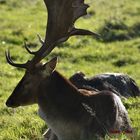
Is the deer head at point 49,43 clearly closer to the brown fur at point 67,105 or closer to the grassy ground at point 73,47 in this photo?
the brown fur at point 67,105

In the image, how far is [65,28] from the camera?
26.2ft

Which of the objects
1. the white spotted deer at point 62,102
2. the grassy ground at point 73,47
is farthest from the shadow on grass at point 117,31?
the white spotted deer at point 62,102

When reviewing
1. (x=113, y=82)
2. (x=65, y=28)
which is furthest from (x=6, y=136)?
(x=113, y=82)

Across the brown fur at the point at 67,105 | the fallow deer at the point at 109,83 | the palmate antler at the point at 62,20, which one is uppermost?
the palmate antler at the point at 62,20

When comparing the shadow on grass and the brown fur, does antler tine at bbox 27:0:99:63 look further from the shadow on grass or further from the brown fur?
the shadow on grass

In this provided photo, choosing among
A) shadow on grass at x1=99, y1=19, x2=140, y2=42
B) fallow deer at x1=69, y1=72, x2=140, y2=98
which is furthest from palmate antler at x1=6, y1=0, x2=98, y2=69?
shadow on grass at x1=99, y1=19, x2=140, y2=42

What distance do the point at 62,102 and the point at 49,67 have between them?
1.60 ft

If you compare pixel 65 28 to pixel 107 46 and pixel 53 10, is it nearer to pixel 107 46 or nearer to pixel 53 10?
pixel 53 10

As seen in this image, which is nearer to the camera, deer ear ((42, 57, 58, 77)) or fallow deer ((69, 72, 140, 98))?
deer ear ((42, 57, 58, 77))

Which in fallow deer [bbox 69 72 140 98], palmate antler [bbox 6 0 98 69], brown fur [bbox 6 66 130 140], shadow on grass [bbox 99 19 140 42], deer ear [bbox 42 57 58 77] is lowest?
shadow on grass [bbox 99 19 140 42]

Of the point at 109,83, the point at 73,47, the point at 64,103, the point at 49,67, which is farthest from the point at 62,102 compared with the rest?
the point at 73,47

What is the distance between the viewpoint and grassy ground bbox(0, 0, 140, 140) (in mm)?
9414

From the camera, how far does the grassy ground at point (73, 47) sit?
941cm

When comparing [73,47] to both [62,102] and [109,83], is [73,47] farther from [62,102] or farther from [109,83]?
[62,102]
